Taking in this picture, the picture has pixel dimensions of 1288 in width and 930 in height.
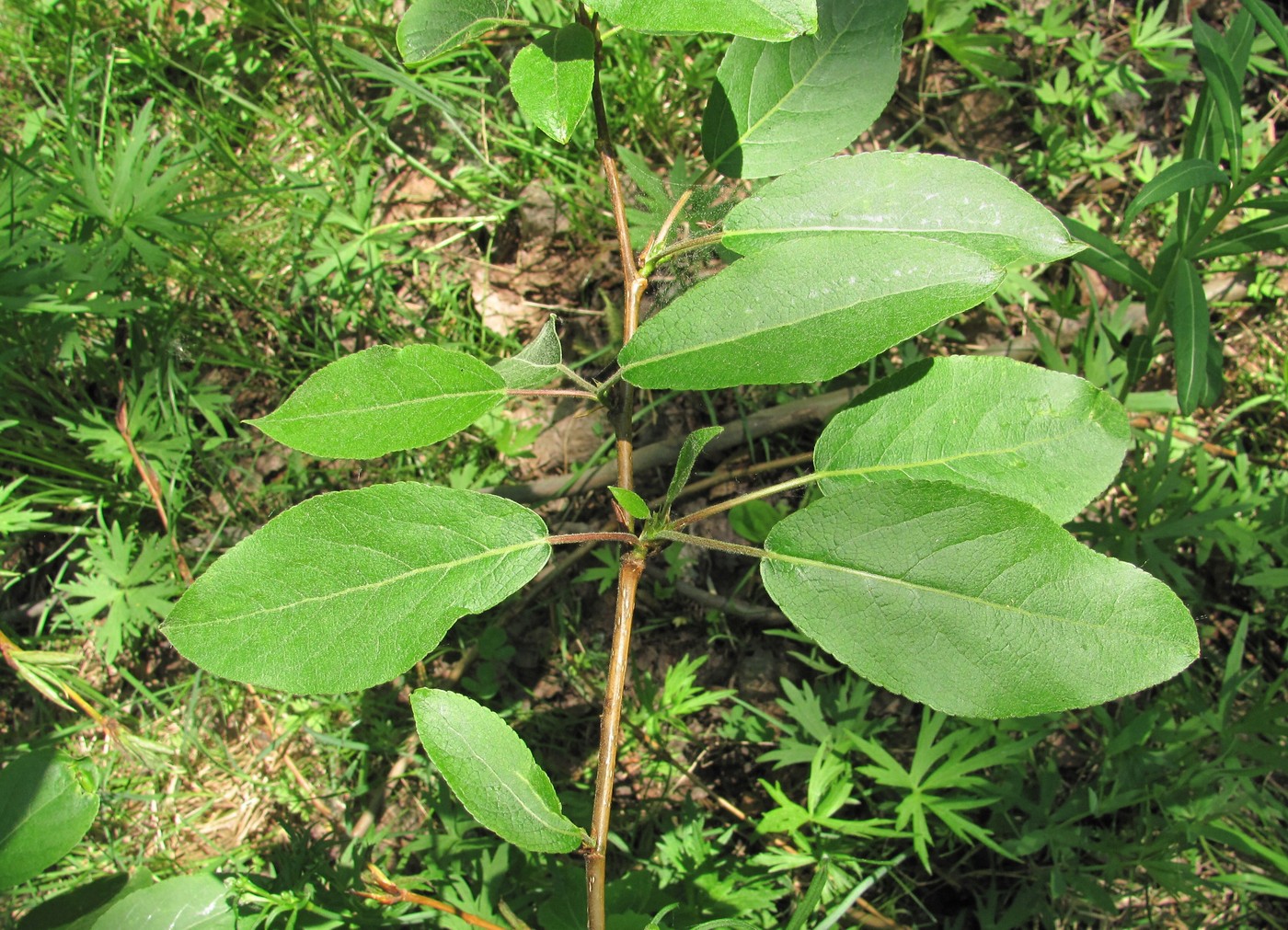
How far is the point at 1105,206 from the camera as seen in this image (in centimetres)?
287

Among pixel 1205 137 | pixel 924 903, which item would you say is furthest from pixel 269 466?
pixel 1205 137

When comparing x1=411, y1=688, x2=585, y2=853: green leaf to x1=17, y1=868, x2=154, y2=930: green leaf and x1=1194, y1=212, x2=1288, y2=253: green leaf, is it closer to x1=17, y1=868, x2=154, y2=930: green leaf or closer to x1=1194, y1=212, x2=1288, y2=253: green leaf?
x1=17, y1=868, x2=154, y2=930: green leaf

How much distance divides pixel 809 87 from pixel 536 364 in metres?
0.66

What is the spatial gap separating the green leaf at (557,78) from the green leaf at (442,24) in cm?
7

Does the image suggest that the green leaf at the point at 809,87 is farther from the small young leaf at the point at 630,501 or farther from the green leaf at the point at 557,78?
the small young leaf at the point at 630,501

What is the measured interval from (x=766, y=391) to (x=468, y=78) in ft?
4.85

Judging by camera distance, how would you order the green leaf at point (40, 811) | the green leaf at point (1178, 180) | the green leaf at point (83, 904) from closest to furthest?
the green leaf at point (40, 811) < the green leaf at point (83, 904) < the green leaf at point (1178, 180)

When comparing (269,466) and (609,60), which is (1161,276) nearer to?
(609,60)

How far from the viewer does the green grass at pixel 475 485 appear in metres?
2.19

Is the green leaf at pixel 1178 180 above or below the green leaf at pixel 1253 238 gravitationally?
above

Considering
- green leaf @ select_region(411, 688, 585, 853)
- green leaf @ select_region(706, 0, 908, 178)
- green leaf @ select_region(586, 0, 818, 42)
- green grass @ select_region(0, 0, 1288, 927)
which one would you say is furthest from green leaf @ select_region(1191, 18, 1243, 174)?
green leaf @ select_region(411, 688, 585, 853)

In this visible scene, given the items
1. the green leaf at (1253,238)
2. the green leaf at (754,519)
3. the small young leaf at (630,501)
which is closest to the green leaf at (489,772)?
the small young leaf at (630,501)

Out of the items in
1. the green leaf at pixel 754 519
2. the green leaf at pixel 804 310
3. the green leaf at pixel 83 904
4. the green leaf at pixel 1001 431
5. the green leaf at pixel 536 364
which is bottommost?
the green leaf at pixel 83 904

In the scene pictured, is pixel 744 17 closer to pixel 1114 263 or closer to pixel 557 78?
pixel 557 78
